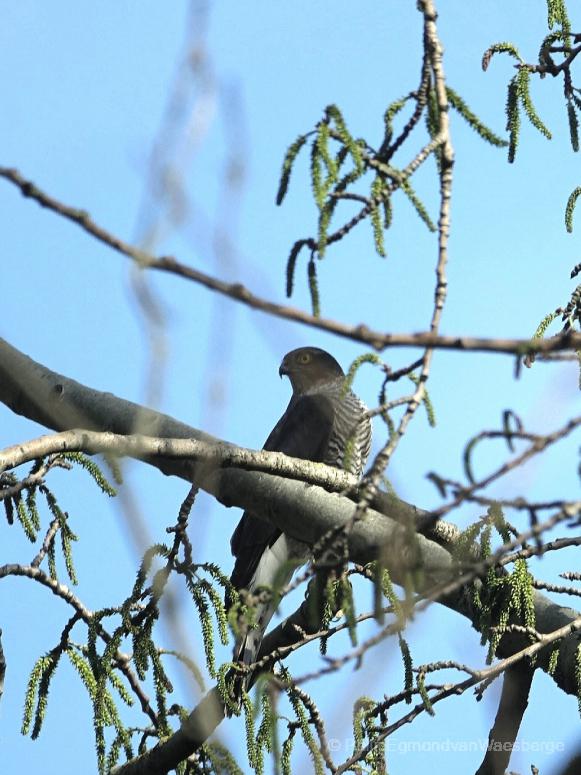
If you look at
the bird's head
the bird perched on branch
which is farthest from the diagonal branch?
the bird's head

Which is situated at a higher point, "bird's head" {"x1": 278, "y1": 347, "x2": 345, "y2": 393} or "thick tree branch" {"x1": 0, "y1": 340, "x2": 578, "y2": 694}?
"bird's head" {"x1": 278, "y1": 347, "x2": 345, "y2": 393}

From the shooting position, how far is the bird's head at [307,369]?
26.5 feet

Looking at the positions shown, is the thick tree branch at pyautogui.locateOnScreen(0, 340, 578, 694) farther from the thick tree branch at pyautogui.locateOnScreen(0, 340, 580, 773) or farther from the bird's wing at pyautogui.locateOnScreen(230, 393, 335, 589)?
the bird's wing at pyautogui.locateOnScreen(230, 393, 335, 589)

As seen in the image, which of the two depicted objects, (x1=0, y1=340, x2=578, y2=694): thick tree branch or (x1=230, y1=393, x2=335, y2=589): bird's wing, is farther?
(x1=230, y1=393, x2=335, y2=589): bird's wing

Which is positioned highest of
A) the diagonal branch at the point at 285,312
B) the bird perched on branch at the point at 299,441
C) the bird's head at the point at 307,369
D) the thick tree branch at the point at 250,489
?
the bird's head at the point at 307,369

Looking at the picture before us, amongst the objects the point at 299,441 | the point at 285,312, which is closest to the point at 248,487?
the point at 285,312

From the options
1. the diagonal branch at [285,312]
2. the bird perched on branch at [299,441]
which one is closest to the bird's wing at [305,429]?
the bird perched on branch at [299,441]

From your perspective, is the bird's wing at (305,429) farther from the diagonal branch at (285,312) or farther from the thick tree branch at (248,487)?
the diagonal branch at (285,312)

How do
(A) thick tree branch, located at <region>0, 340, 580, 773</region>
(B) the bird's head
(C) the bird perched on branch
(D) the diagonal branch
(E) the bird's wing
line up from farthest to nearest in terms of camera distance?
1. (B) the bird's head
2. (E) the bird's wing
3. (C) the bird perched on branch
4. (A) thick tree branch, located at <region>0, 340, 580, 773</region>
5. (D) the diagonal branch

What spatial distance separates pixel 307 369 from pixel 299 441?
1.24m

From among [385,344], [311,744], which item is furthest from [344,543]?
[311,744]

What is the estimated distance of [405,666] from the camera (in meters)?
3.46

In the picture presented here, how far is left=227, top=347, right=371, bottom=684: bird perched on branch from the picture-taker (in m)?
5.63

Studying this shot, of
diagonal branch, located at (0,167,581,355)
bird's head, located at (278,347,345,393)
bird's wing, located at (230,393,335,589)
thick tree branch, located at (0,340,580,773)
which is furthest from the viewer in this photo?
bird's head, located at (278,347,345,393)
